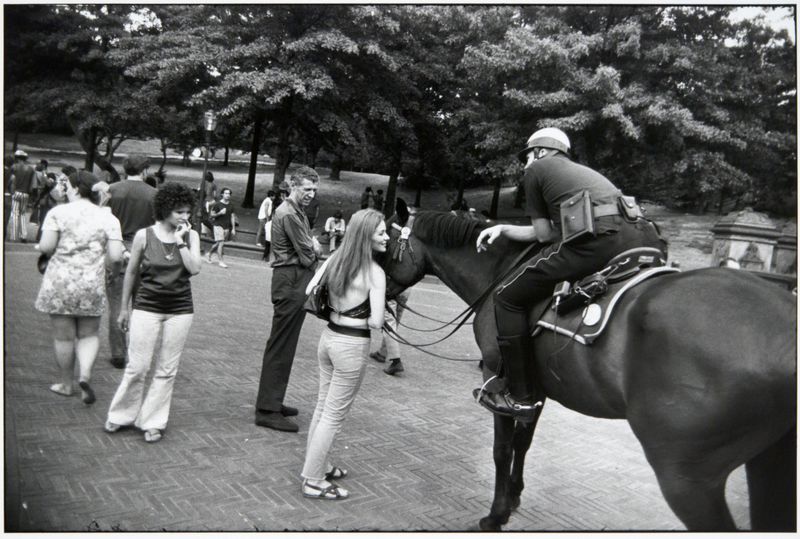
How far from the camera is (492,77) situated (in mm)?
18234

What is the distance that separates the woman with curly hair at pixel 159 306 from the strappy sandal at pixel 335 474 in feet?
4.61

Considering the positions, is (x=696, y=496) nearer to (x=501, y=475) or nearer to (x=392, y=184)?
(x=501, y=475)

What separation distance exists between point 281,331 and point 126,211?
96.3 inches

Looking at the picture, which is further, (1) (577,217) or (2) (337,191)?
(2) (337,191)

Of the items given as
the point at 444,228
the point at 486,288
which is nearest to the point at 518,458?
the point at 486,288

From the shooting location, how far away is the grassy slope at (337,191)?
59.2 ft

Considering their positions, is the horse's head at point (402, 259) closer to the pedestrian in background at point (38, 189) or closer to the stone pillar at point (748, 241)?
the stone pillar at point (748, 241)

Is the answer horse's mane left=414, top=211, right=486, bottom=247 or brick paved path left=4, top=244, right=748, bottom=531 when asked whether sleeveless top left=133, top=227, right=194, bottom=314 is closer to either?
brick paved path left=4, top=244, right=748, bottom=531

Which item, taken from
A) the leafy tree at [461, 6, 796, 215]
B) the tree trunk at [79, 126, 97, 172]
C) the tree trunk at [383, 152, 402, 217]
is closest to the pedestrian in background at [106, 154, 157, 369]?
the leafy tree at [461, 6, 796, 215]

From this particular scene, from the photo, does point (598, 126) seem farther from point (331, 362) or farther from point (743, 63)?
point (331, 362)

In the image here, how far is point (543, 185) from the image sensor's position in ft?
12.1

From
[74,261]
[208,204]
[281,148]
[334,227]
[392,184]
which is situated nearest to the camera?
[74,261]

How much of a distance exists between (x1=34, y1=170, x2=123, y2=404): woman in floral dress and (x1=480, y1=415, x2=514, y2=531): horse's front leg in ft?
11.4

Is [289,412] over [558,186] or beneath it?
beneath
